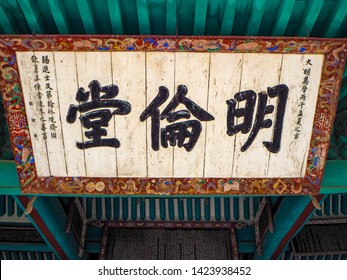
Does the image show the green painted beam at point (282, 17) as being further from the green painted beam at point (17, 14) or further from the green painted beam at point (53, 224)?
the green painted beam at point (53, 224)

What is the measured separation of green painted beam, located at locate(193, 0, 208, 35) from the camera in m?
2.35

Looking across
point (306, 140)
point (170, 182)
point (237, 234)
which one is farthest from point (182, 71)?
point (237, 234)

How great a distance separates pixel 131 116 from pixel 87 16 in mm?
847

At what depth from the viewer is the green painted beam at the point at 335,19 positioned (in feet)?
7.84

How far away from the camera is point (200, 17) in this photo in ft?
8.11

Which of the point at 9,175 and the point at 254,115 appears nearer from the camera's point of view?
the point at 254,115

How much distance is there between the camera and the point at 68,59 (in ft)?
8.73

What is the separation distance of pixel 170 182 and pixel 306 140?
1.27 meters

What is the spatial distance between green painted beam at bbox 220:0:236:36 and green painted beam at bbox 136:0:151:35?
56 centimetres

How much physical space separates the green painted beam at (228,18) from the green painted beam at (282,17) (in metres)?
0.33

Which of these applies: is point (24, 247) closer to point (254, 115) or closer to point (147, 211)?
point (147, 211)

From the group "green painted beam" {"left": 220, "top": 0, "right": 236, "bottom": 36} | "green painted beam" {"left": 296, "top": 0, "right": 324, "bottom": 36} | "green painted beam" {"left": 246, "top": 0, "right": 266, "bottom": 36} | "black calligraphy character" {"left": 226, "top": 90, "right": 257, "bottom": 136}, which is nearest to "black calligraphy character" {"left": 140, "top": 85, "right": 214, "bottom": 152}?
"black calligraphy character" {"left": 226, "top": 90, "right": 257, "bottom": 136}

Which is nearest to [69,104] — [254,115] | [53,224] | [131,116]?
[131,116]

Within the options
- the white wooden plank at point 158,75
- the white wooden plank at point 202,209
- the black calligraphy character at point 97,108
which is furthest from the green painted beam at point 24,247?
the white wooden plank at point 158,75
